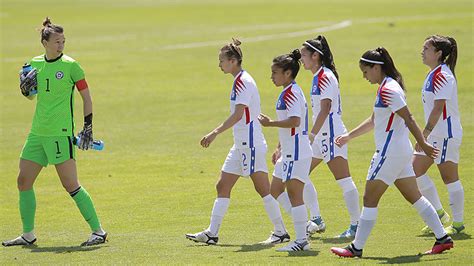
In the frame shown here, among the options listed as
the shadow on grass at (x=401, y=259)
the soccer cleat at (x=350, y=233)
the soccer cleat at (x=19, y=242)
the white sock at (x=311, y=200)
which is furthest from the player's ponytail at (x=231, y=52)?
the soccer cleat at (x=19, y=242)

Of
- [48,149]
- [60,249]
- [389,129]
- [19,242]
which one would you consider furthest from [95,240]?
[389,129]

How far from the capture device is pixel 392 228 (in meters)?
13.9

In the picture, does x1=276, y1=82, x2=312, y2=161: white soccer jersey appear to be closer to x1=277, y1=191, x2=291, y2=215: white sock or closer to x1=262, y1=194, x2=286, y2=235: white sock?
x1=262, y1=194, x2=286, y2=235: white sock

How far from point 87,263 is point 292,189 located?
250 centimetres

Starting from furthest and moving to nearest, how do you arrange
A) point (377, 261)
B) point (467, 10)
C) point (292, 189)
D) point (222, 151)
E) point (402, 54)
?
1. point (467, 10)
2. point (402, 54)
3. point (222, 151)
4. point (292, 189)
5. point (377, 261)

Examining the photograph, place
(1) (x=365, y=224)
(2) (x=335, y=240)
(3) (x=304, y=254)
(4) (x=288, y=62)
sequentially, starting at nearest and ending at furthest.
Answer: (1) (x=365, y=224)
(3) (x=304, y=254)
(4) (x=288, y=62)
(2) (x=335, y=240)

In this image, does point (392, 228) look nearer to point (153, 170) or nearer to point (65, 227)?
→ point (65, 227)

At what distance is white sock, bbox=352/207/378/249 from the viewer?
38.1 feet

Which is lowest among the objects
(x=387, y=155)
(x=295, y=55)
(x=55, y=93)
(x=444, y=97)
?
(x=387, y=155)

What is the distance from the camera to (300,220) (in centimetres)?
1227

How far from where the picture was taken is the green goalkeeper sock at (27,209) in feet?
44.0

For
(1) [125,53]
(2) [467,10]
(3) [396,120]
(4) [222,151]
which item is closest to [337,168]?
(3) [396,120]

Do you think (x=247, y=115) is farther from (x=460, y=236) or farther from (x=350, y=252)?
(x=460, y=236)

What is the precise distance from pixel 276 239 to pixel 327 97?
1.87 m
